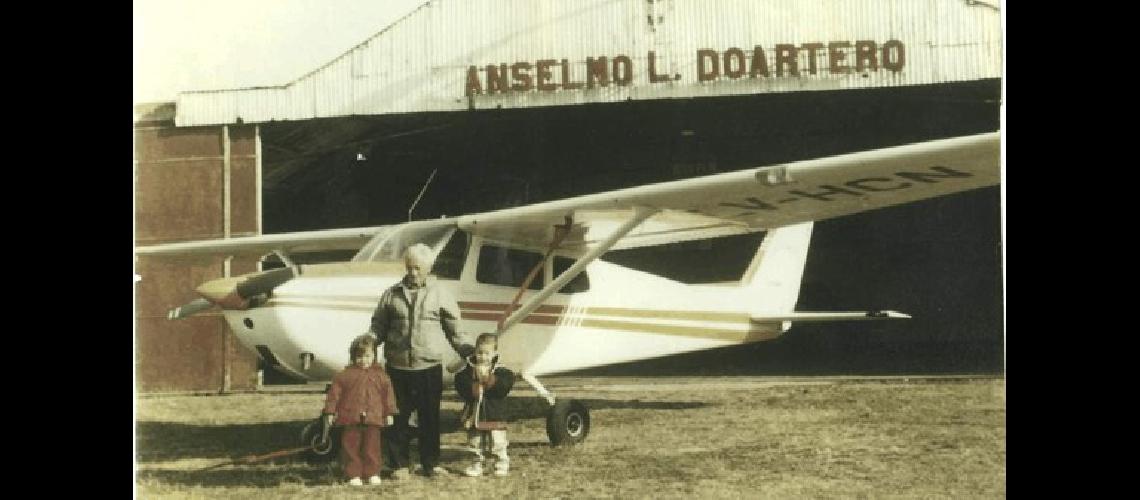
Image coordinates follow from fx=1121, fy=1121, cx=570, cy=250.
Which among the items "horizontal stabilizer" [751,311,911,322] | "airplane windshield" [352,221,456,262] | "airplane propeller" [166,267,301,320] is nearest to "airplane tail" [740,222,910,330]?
"horizontal stabilizer" [751,311,911,322]

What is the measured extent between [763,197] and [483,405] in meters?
2.27

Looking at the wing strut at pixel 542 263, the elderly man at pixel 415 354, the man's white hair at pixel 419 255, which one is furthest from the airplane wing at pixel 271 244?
the wing strut at pixel 542 263

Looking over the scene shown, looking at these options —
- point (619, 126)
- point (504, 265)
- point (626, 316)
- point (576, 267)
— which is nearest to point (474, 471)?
point (504, 265)

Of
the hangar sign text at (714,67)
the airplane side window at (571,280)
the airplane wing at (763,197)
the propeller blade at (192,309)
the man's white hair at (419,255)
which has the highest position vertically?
the hangar sign text at (714,67)

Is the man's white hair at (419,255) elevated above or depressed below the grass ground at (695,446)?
above

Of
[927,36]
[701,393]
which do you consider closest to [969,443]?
[701,393]

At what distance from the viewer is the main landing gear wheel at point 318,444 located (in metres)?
7.31

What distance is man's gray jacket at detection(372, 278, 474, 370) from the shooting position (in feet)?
23.5

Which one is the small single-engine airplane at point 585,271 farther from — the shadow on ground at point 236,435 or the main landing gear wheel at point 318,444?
the main landing gear wheel at point 318,444

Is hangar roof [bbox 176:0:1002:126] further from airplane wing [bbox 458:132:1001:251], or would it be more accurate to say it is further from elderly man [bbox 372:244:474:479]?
elderly man [bbox 372:244:474:479]

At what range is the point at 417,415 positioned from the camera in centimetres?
723

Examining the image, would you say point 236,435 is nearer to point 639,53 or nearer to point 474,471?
point 474,471

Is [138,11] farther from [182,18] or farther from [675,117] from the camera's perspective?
[675,117]

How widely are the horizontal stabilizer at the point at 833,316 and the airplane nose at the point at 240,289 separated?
138 inches
